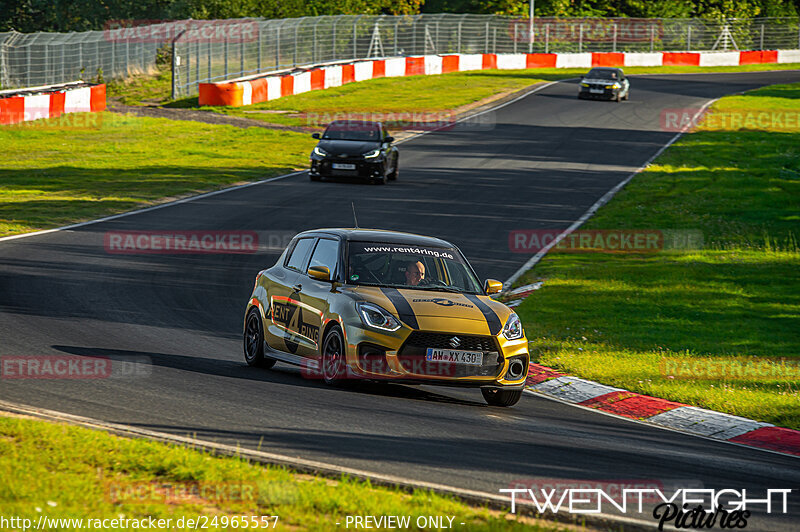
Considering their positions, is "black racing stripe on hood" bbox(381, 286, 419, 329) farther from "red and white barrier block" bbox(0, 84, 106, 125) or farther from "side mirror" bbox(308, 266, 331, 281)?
"red and white barrier block" bbox(0, 84, 106, 125)

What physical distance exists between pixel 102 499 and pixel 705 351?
947cm

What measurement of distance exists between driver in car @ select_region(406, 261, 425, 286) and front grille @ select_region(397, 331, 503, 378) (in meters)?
1.25

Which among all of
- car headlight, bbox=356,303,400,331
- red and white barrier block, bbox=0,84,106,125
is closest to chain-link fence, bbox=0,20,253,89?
red and white barrier block, bbox=0,84,106,125

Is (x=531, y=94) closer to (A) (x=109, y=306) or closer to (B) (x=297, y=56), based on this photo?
(B) (x=297, y=56)

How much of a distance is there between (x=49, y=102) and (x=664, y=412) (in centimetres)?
3191

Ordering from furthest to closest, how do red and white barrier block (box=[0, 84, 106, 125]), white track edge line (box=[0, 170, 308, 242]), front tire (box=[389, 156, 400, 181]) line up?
red and white barrier block (box=[0, 84, 106, 125]), front tire (box=[389, 156, 400, 181]), white track edge line (box=[0, 170, 308, 242])

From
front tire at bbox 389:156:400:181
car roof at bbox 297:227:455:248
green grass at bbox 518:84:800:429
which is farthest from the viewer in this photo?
front tire at bbox 389:156:400:181

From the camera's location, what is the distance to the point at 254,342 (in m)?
11.8

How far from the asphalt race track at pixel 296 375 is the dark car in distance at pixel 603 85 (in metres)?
23.2

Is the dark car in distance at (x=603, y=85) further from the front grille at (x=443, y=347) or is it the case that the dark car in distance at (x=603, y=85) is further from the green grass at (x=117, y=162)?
the front grille at (x=443, y=347)

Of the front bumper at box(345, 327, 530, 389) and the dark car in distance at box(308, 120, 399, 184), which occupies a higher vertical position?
the dark car in distance at box(308, 120, 399, 184)

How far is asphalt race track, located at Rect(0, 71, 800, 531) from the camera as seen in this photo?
306 inches

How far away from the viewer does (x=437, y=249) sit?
11516mm

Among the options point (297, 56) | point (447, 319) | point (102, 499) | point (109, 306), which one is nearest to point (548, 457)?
point (447, 319)
